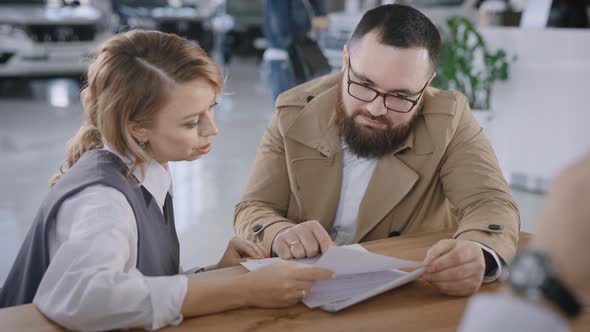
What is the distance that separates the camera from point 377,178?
1733mm

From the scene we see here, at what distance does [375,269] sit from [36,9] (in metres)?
6.48

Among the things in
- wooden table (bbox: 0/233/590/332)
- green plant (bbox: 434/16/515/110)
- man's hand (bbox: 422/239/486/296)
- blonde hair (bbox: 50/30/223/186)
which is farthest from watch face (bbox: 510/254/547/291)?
green plant (bbox: 434/16/515/110)

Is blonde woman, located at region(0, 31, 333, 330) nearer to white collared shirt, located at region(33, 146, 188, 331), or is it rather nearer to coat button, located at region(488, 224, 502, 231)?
white collared shirt, located at region(33, 146, 188, 331)

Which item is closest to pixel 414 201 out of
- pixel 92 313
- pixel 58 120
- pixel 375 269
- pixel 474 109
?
pixel 375 269

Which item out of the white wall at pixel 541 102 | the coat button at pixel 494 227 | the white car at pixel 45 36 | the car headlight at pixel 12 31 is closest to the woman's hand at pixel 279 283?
the coat button at pixel 494 227

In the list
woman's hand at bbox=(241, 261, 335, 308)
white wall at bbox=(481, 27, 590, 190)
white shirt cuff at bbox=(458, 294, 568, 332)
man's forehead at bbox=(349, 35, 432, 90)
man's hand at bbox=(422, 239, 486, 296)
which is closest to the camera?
white shirt cuff at bbox=(458, 294, 568, 332)

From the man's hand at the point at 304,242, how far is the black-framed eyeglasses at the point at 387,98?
43 cm

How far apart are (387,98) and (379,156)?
0.55 feet

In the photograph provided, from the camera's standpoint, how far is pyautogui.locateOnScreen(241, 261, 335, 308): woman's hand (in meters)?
1.10

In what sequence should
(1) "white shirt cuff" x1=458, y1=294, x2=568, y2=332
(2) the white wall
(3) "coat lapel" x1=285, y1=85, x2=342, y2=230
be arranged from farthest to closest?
1. (2) the white wall
2. (3) "coat lapel" x1=285, y1=85, x2=342, y2=230
3. (1) "white shirt cuff" x1=458, y1=294, x2=568, y2=332

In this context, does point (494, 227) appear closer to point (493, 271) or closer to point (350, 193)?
point (493, 271)

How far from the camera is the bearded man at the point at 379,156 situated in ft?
5.43

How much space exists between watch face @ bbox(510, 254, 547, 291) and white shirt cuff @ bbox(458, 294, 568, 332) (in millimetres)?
13

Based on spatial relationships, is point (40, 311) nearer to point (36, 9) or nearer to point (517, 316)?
point (517, 316)
